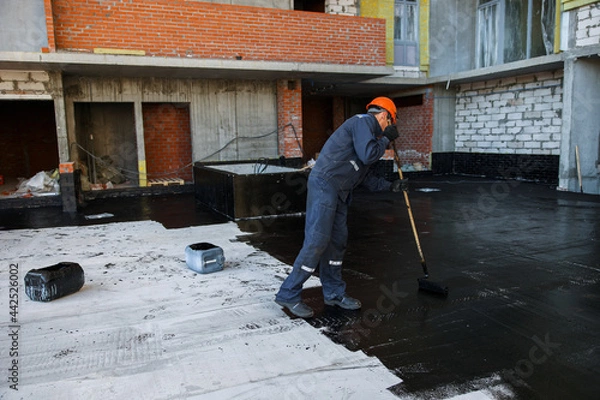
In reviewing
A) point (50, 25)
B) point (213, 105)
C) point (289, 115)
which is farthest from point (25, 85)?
point (289, 115)

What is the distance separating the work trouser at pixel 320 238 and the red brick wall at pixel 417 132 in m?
13.6

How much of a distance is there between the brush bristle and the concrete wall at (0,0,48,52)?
380 inches

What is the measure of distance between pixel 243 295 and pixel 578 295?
3127 millimetres

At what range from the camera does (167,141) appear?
13617 mm

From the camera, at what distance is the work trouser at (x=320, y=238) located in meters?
3.92

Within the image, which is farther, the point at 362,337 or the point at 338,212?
the point at 338,212

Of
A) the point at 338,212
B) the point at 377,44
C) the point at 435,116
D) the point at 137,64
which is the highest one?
the point at 377,44

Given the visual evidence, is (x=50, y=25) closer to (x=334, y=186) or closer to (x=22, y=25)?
(x=22, y=25)

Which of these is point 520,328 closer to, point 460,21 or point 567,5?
point 567,5

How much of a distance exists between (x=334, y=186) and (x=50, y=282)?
2.82m

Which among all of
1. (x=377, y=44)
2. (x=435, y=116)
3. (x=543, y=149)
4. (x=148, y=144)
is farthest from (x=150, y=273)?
(x=435, y=116)

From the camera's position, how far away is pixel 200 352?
3.34 meters

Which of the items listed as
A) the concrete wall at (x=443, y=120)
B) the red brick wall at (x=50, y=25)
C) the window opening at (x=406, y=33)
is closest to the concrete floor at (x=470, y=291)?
the red brick wall at (x=50, y=25)

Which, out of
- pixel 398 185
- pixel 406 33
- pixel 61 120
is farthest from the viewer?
pixel 406 33
